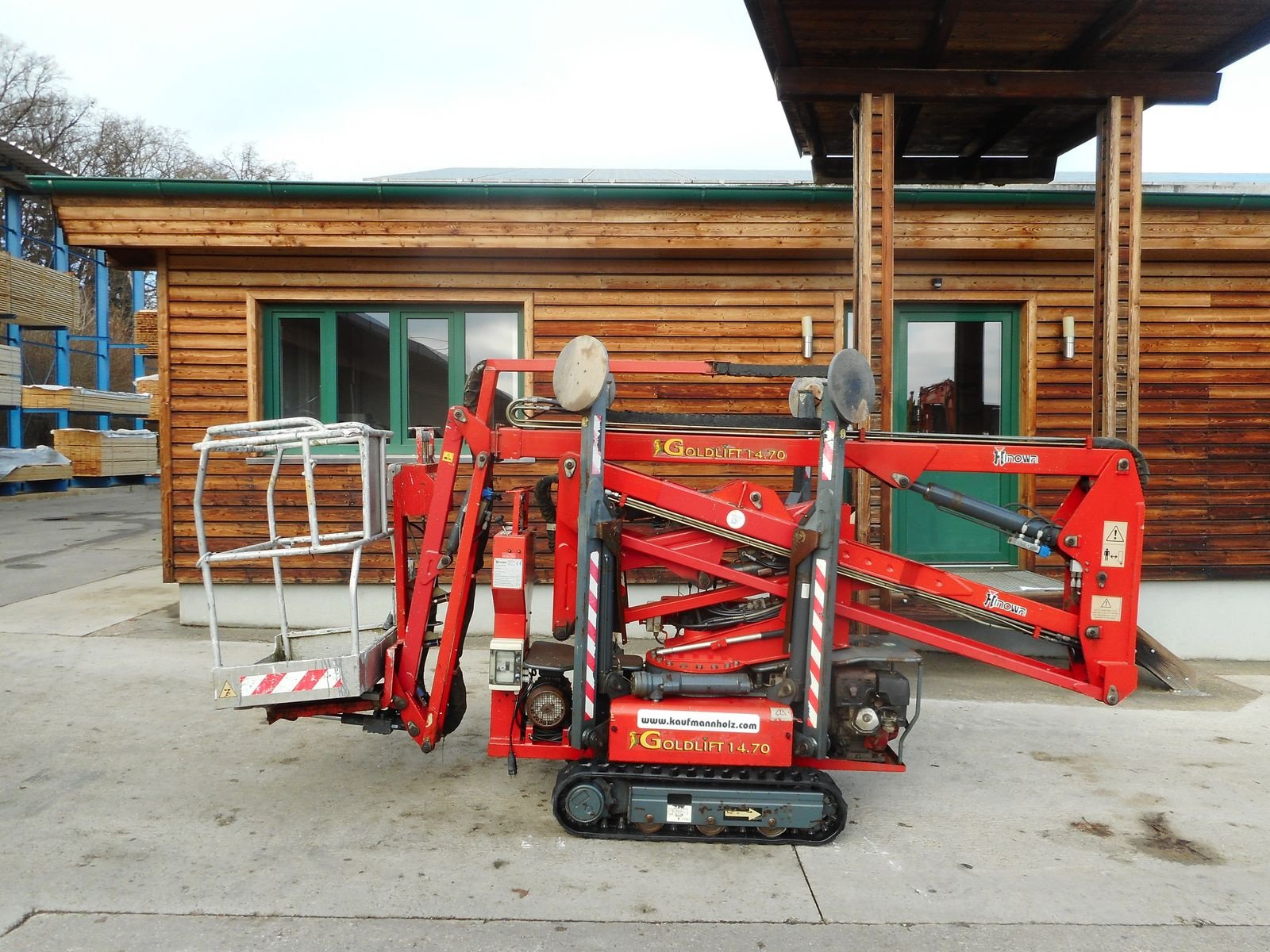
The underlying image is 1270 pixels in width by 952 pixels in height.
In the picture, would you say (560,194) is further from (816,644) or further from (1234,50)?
(1234,50)

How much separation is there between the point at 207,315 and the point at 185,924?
240 inches

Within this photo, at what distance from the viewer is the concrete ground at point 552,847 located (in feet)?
10.6

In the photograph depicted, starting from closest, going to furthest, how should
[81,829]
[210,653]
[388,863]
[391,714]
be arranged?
[388,863], [81,829], [391,714], [210,653]

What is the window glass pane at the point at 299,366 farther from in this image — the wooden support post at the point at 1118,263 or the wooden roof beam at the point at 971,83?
the wooden support post at the point at 1118,263

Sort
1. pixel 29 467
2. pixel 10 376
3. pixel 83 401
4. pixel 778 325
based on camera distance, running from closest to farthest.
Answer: pixel 778 325, pixel 29 467, pixel 10 376, pixel 83 401

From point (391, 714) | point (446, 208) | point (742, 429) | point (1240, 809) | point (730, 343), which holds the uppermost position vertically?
point (446, 208)

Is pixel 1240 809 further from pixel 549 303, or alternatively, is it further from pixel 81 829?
pixel 549 303

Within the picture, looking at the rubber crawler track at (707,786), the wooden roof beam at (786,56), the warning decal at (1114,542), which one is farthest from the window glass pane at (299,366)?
the warning decal at (1114,542)

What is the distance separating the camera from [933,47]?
6117 millimetres

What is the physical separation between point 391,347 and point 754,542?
5162mm

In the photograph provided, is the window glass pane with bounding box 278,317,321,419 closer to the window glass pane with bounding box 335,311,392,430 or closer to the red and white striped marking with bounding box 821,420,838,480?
the window glass pane with bounding box 335,311,392,430

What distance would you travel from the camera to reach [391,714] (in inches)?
171

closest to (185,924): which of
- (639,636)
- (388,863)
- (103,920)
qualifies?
(103,920)

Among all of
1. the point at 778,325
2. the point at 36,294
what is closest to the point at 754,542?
the point at 778,325
